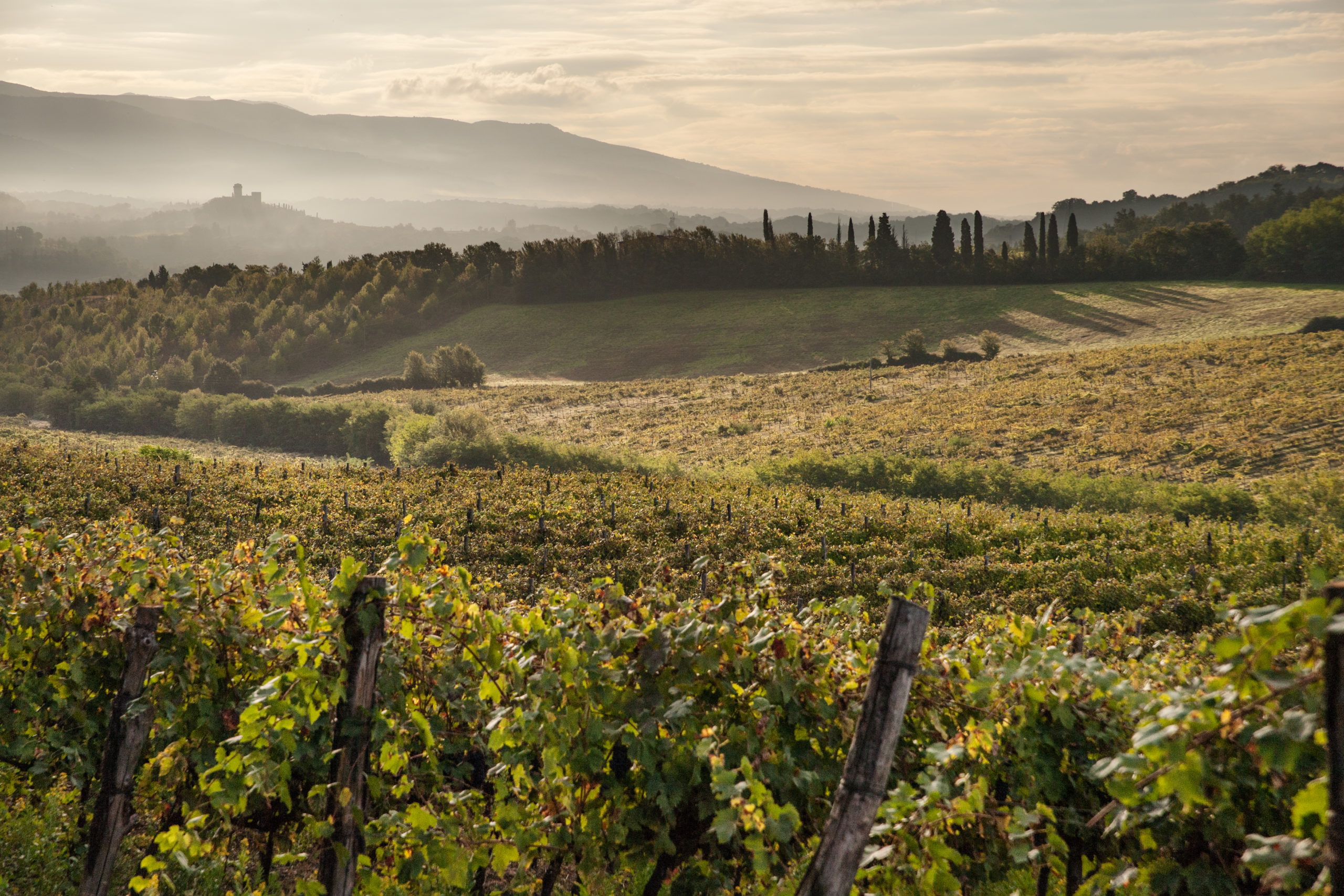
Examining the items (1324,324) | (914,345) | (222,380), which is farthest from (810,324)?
(222,380)

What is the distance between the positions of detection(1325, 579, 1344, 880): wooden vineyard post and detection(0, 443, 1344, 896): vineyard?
0.04 meters

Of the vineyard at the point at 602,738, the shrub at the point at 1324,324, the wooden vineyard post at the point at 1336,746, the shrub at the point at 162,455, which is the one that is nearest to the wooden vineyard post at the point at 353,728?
the vineyard at the point at 602,738

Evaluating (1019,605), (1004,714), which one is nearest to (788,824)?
(1004,714)

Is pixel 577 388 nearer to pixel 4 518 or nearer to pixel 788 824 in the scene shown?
pixel 4 518

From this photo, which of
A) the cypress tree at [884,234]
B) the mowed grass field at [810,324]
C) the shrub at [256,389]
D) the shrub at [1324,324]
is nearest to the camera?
the shrub at [1324,324]

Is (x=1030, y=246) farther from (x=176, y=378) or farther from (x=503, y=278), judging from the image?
(x=176, y=378)

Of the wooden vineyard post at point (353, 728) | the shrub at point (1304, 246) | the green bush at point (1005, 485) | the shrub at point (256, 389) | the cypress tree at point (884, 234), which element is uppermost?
the cypress tree at point (884, 234)

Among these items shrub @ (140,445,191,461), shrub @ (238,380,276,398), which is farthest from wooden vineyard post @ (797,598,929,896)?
shrub @ (238,380,276,398)

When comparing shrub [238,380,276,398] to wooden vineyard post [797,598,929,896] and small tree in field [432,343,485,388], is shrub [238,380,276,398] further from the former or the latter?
wooden vineyard post [797,598,929,896]

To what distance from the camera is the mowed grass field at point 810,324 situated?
231ft

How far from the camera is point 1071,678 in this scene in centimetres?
405

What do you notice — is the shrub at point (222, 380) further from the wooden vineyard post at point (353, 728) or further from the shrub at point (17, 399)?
the wooden vineyard post at point (353, 728)

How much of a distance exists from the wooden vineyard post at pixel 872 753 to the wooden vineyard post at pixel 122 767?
3.85 meters

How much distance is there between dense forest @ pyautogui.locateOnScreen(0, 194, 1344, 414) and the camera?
8550 cm
